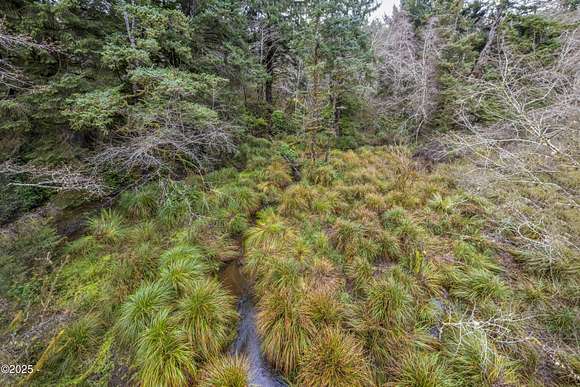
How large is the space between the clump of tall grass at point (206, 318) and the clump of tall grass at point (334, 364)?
1.35 metres

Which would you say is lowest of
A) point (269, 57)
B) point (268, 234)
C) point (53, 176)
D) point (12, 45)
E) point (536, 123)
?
point (268, 234)

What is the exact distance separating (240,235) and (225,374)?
3.42m

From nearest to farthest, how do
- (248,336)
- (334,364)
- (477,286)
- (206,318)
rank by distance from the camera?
(334,364) < (206,318) < (248,336) < (477,286)

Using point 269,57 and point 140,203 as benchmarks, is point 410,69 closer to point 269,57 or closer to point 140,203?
point 269,57

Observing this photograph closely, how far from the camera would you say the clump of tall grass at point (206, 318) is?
313cm

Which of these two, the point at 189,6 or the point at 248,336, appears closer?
the point at 248,336

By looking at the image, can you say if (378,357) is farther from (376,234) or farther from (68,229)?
(68,229)

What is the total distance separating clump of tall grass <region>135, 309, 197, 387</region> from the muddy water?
28.8 inches

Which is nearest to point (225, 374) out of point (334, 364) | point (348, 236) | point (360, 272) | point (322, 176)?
point (334, 364)

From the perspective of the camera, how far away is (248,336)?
3531 mm

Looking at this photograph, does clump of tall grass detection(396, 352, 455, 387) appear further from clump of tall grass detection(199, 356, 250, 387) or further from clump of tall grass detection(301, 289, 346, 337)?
clump of tall grass detection(199, 356, 250, 387)

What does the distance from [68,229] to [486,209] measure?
10763 millimetres

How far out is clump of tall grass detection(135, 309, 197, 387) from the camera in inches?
106

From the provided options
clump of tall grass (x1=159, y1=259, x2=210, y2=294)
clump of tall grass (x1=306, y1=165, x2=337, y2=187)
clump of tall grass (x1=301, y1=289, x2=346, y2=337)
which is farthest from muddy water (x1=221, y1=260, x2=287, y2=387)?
clump of tall grass (x1=306, y1=165, x2=337, y2=187)
